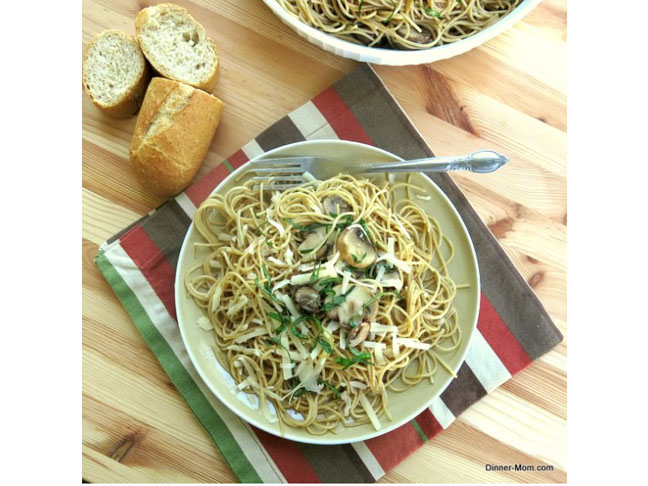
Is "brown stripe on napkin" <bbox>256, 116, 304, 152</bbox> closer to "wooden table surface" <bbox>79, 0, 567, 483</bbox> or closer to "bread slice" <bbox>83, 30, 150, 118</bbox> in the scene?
"wooden table surface" <bbox>79, 0, 567, 483</bbox>

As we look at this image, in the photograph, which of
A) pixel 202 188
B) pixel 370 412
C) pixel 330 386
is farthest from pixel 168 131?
pixel 370 412

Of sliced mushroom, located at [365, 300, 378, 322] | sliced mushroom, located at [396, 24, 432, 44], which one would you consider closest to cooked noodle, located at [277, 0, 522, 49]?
sliced mushroom, located at [396, 24, 432, 44]

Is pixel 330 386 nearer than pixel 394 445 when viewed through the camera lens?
Yes

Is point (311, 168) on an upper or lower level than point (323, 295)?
upper

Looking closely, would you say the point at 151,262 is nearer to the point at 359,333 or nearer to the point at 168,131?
the point at 168,131

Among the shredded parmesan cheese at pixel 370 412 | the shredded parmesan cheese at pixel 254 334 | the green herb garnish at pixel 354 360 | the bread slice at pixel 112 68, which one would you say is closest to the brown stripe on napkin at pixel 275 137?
the bread slice at pixel 112 68

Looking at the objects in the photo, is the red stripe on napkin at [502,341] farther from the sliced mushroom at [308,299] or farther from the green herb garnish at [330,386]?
the sliced mushroom at [308,299]

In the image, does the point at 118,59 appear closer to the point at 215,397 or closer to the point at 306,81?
the point at 306,81

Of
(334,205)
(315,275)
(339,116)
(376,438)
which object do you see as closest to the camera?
(315,275)
